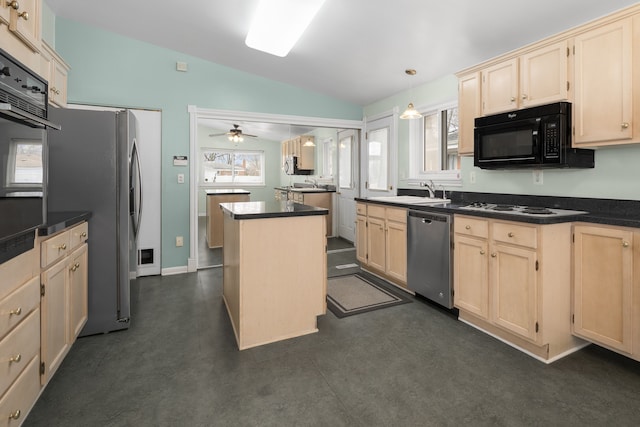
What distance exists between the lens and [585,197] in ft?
8.14

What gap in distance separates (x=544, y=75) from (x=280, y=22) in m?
2.10

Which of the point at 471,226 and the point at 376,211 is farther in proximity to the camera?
the point at 376,211

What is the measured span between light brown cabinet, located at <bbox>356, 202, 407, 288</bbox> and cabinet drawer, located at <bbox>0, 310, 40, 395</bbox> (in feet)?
9.39

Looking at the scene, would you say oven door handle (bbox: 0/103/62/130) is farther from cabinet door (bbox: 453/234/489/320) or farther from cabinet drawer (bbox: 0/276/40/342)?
cabinet door (bbox: 453/234/489/320)

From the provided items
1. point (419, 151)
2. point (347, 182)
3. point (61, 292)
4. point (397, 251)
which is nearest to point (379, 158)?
point (419, 151)

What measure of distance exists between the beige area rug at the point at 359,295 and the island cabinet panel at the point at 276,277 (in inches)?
20.3

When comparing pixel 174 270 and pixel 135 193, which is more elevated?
pixel 135 193

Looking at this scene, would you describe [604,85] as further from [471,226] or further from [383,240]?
[383,240]

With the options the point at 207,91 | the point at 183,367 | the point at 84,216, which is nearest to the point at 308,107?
the point at 207,91

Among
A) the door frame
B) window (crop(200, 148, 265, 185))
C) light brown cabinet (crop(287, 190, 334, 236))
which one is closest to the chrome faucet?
the door frame

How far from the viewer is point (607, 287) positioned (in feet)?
6.78

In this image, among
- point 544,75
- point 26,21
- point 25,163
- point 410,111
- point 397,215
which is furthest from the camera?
point 397,215

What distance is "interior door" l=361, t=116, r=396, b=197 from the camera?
4668 mm

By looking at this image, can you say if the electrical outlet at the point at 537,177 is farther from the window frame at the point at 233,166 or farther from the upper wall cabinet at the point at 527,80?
the window frame at the point at 233,166
